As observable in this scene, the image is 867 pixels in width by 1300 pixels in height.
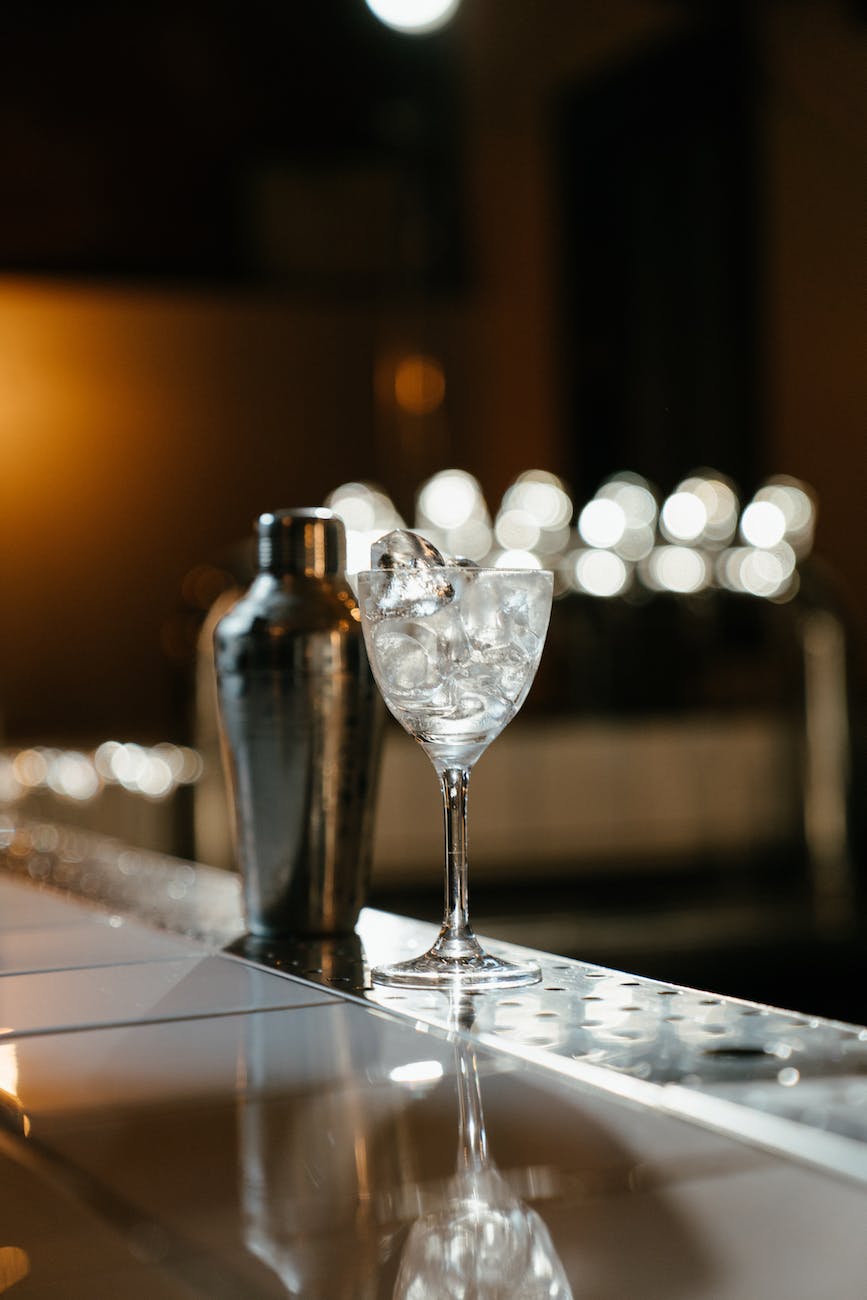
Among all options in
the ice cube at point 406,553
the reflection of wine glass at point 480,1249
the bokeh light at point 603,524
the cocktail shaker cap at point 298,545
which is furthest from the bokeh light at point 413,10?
the reflection of wine glass at point 480,1249

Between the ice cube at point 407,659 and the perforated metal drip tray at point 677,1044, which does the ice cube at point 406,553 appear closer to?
the ice cube at point 407,659

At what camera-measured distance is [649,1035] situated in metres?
0.48

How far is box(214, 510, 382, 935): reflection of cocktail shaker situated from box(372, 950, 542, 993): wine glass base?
0.36 feet

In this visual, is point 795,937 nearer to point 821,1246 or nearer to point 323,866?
point 323,866

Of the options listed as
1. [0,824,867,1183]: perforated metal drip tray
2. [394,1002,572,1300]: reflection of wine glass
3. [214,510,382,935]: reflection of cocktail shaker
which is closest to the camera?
[394,1002,572,1300]: reflection of wine glass

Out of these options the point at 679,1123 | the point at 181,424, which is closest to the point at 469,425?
the point at 181,424

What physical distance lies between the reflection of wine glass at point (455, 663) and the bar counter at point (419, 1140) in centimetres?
3

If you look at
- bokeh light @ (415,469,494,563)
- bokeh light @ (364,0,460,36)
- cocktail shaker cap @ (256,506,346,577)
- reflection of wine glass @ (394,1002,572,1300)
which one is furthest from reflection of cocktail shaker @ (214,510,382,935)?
bokeh light @ (364,0,460,36)

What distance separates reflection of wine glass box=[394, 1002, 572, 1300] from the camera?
0.28 metres

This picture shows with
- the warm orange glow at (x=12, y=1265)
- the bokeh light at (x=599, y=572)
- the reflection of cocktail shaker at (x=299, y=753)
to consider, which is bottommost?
the warm orange glow at (x=12, y=1265)

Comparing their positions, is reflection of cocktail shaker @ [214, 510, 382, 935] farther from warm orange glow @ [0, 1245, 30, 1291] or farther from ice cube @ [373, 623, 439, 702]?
warm orange glow @ [0, 1245, 30, 1291]

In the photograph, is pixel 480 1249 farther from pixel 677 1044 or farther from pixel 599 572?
pixel 599 572

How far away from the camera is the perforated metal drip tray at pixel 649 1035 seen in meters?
0.38

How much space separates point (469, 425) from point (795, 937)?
7.11 feet
